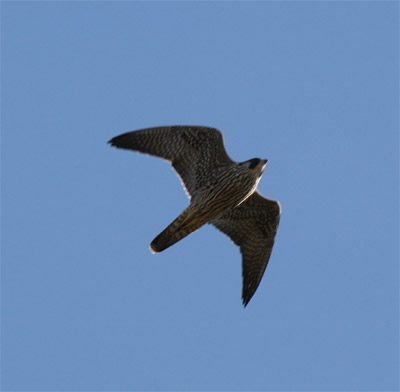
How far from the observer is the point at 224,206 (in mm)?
13820

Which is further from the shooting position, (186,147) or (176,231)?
(186,147)

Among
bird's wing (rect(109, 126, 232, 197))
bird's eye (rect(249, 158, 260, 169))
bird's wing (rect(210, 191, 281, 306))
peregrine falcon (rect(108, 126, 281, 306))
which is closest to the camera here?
bird's eye (rect(249, 158, 260, 169))

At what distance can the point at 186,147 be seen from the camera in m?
14.1

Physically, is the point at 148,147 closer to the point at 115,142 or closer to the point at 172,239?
the point at 115,142

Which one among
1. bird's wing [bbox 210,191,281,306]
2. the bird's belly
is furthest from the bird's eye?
bird's wing [bbox 210,191,281,306]

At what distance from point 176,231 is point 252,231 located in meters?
1.72

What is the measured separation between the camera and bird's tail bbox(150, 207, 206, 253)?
13492 mm

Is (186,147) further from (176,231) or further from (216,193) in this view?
(176,231)

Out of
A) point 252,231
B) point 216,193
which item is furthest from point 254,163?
point 252,231

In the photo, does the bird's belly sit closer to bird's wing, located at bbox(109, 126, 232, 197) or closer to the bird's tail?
the bird's tail

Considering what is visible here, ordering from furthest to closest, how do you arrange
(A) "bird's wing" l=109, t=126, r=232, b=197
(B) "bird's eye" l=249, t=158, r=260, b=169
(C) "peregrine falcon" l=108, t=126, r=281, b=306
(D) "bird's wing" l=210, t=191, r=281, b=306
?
(D) "bird's wing" l=210, t=191, r=281, b=306
(A) "bird's wing" l=109, t=126, r=232, b=197
(C) "peregrine falcon" l=108, t=126, r=281, b=306
(B) "bird's eye" l=249, t=158, r=260, b=169

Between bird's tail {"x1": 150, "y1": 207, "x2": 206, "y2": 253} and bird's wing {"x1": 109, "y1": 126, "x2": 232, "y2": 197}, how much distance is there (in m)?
0.60

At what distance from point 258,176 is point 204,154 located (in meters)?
1.04

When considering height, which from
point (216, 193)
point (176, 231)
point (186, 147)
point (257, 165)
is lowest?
point (176, 231)
